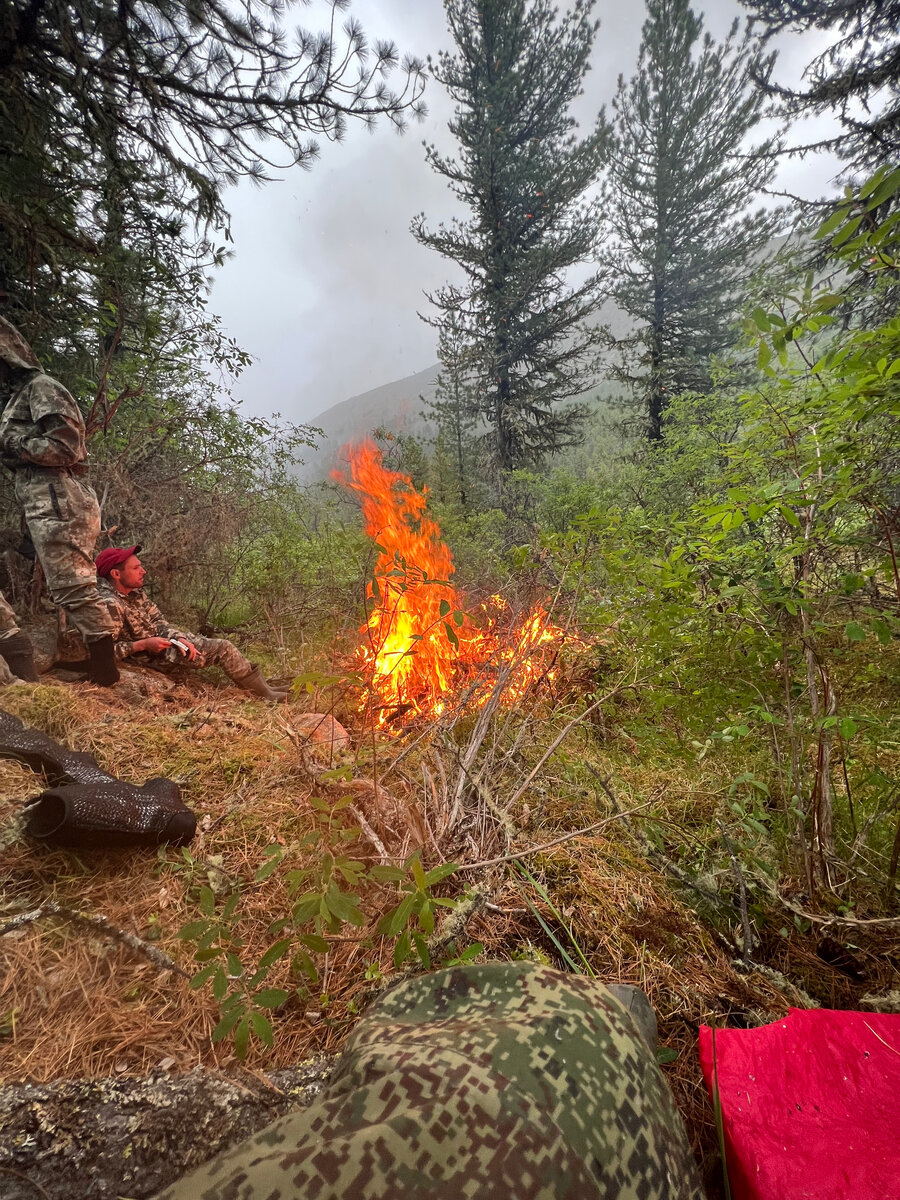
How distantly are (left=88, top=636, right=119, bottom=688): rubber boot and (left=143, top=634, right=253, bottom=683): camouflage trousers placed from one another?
65 centimetres

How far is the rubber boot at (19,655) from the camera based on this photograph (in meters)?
3.36

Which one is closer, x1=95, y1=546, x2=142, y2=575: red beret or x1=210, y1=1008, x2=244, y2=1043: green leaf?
x1=210, y1=1008, x2=244, y2=1043: green leaf

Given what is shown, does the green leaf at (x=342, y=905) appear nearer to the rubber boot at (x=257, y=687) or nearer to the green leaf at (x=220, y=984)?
the green leaf at (x=220, y=984)

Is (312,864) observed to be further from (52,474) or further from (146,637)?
(52,474)

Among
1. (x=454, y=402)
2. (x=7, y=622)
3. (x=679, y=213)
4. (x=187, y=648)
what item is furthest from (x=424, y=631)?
(x=679, y=213)

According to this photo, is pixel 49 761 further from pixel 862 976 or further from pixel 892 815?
pixel 892 815

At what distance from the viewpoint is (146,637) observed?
4.63m

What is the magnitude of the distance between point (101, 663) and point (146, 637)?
811mm

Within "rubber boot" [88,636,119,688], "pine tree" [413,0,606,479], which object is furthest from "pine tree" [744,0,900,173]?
"rubber boot" [88,636,119,688]

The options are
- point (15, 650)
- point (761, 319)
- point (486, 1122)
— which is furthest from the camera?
point (15, 650)

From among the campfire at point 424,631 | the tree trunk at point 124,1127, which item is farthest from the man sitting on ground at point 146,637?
the tree trunk at point 124,1127

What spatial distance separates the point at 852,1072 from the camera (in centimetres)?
123

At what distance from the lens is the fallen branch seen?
4.71ft

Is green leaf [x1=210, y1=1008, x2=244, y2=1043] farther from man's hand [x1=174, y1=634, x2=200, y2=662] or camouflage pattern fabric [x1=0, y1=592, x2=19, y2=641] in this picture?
man's hand [x1=174, y1=634, x2=200, y2=662]
